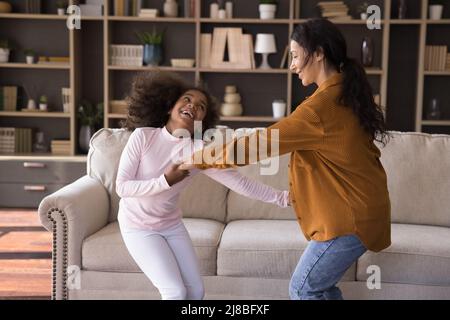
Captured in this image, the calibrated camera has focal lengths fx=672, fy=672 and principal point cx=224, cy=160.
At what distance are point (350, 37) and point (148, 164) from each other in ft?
12.6

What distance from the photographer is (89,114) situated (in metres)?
5.90

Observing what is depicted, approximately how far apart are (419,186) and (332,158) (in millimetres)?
1386

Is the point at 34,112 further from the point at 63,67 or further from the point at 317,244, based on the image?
the point at 317,244

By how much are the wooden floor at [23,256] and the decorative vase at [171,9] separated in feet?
6.60

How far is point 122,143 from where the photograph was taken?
3.38 meters

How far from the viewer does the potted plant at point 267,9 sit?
5.68m

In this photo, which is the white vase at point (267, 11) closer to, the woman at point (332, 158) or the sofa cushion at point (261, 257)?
the sofa cushion at point (261, 257)

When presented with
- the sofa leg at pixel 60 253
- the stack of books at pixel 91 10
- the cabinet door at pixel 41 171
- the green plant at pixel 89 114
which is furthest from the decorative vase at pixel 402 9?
the sofa leg at pixel 60 253

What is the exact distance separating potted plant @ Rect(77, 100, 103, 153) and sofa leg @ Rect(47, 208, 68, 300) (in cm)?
304

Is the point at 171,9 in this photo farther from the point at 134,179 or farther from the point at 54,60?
the point at 134,179

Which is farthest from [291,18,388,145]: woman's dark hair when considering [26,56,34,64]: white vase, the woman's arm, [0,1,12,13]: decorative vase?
[0,1,12,13]: decorative vase

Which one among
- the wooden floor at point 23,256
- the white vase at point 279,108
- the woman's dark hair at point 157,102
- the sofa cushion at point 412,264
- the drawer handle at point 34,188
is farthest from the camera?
the white vase at point 279,108

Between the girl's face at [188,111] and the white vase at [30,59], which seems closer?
the girl's face at [188,111]

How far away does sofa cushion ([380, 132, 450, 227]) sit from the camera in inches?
128
